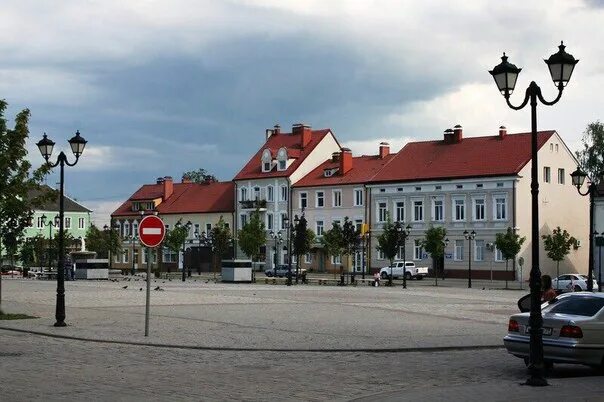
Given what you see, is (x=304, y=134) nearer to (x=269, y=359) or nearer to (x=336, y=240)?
(x=336, y=240)

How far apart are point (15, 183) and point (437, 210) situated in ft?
199

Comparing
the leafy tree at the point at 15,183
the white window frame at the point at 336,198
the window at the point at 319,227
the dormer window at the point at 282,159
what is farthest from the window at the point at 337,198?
the leafy tree at the point at 15,183

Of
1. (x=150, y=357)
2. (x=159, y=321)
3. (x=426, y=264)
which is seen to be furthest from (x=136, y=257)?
(x=150, y=357)

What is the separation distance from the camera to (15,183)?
26.3 m

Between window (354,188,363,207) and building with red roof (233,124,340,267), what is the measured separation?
9.08 meters

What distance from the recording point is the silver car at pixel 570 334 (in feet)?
48.9

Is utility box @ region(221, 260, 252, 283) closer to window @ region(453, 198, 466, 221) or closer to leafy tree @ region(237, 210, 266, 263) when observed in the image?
leafy tree @ region(237, 210, 266, 263)

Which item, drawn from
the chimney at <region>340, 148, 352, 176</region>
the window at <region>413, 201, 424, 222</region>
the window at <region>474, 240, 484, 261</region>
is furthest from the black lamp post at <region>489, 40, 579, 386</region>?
the chimney at <region>340, 148, 352, 176</region>

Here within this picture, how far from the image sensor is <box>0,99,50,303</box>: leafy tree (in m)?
26.0

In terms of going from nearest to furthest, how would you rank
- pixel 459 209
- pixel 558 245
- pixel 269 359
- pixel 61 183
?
pixel 269 359, pixel 61 183, pixel 558 245, pixel 459 209

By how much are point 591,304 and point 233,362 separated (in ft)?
21.2

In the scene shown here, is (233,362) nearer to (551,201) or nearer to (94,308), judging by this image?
(94,308)

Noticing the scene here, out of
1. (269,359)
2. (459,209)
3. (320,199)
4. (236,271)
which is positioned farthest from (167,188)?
(269,359)

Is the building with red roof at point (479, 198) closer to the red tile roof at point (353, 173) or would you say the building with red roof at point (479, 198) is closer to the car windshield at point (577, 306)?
the red tile roof at point (353, 173)
